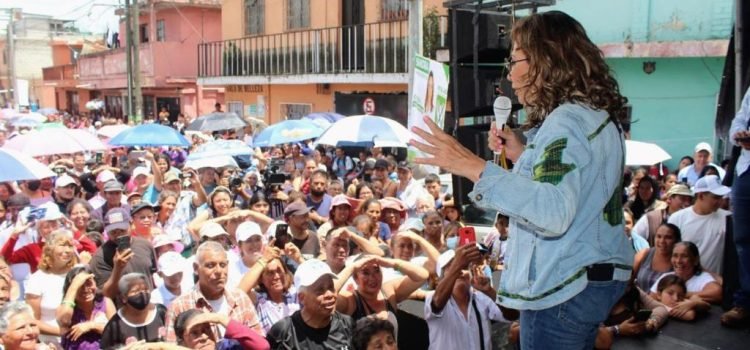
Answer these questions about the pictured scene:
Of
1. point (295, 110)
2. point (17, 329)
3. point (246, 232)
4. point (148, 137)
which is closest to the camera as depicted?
point (17, 329)

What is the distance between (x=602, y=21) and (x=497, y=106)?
38.5ft

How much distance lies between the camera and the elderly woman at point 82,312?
4562 millimetres

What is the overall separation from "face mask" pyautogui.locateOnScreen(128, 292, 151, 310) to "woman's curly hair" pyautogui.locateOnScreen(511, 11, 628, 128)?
329 centimetres

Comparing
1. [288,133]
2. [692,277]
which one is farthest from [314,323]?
[288,133]

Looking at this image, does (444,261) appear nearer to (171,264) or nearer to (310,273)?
(310,273)

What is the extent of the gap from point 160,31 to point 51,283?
28412 mm

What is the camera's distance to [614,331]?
4203 millimetres

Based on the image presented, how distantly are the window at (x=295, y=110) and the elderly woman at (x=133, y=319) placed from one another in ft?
52.7

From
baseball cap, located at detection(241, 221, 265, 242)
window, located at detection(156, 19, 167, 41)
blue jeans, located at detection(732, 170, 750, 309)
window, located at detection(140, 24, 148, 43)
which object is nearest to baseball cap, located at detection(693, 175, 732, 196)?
blue jeans, located at detection(732, 170, 750, 309)

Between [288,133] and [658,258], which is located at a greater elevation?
[288,133]

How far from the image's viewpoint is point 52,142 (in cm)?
1004

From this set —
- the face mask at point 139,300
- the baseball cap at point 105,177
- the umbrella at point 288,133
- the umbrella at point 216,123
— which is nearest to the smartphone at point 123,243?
the face mask at point 139,300

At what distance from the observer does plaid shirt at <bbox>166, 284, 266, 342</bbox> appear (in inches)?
174

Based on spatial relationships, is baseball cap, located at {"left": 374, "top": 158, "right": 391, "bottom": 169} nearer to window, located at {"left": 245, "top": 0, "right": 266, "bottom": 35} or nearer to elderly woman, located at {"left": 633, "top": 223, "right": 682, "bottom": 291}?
elderly woman, located at {"left": 633, "top": 223, "right": 682, "bottom": 291}
